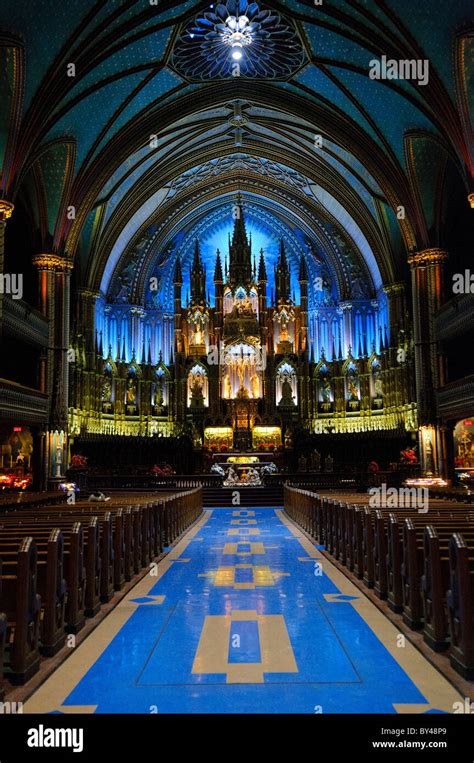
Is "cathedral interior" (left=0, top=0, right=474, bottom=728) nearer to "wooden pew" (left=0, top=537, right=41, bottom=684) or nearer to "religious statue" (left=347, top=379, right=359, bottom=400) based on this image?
"religious statue" (left=347, top=379, right=359, bottom=400)

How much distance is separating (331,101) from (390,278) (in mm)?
9359

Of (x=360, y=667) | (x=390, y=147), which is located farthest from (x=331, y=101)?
(x=360, y=667)

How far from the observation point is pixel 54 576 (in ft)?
20.1

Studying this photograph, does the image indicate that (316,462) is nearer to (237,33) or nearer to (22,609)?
(237,33)

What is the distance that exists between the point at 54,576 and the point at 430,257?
2490 centimetres

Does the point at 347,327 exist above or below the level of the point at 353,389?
above

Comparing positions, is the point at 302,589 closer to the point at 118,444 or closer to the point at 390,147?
the point at 390,147

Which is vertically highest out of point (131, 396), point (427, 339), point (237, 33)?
point (237, 33)

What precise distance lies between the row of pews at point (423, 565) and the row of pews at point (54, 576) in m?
3.54

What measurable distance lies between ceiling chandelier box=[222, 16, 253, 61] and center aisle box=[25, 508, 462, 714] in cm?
2315

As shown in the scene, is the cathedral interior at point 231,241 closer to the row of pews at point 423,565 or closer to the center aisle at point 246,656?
the row of pews at point 423,565

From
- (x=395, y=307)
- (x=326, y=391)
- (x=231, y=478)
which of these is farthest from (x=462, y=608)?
(x=326, y=391)

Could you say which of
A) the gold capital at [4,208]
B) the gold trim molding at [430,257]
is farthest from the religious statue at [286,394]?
the gold capital at [4,208]
